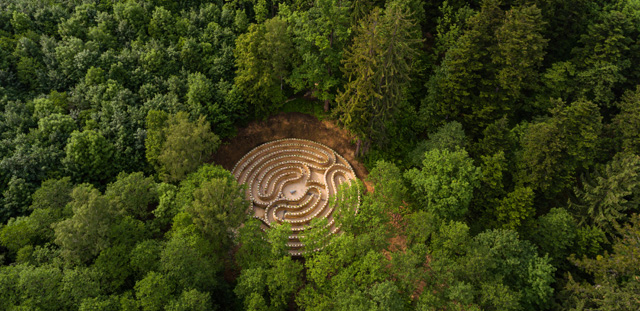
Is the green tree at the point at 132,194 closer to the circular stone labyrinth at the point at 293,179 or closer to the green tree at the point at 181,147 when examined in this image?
the green tree at the point at 181,147

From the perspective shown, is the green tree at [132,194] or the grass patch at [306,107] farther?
the grass patch at [306,107]

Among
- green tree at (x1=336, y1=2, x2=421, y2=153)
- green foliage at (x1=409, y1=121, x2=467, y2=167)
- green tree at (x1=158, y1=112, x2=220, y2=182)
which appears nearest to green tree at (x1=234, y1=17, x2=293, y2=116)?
green tree at (x1=336, y1=2, x2=421, y2=153)

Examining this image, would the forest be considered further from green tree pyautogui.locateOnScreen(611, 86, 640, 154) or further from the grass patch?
the grass patch

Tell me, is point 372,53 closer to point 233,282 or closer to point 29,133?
point 233,282

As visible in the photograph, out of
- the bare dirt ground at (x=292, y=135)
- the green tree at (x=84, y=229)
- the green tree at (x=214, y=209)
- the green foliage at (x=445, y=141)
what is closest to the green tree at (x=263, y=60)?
the bare dirt ground at (x=292, y=135)

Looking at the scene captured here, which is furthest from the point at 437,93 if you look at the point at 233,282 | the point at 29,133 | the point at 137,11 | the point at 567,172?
the point at 29,133

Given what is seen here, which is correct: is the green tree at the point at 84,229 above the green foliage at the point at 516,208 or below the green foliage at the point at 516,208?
above
